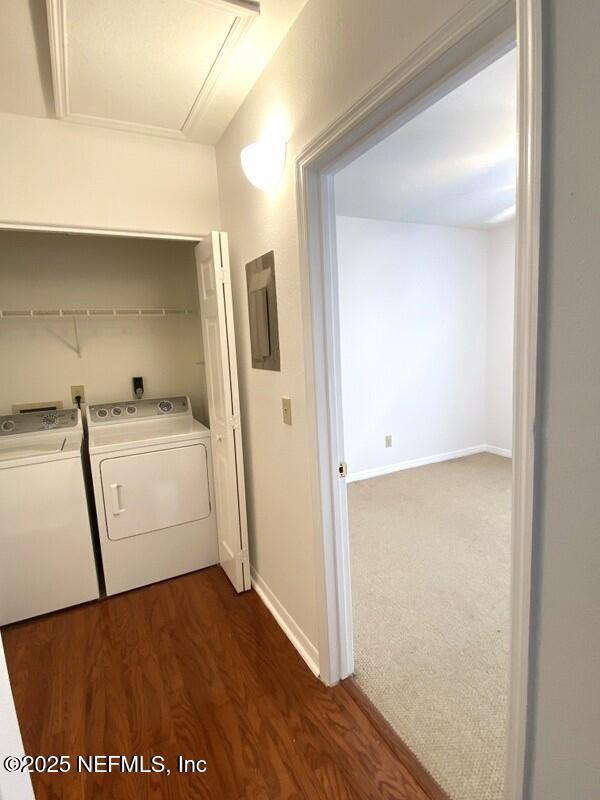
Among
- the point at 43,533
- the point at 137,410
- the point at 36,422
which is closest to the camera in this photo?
the point at 43,533

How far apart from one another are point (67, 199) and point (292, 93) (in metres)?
1.22

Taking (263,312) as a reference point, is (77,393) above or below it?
below

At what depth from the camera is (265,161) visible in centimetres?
155

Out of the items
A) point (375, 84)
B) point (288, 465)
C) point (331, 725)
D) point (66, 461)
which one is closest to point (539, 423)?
point (375, 84)

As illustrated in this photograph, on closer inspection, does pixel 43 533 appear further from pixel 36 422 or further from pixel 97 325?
pixel 97 325

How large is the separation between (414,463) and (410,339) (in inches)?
50.6

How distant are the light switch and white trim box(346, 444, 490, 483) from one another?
2.33 m

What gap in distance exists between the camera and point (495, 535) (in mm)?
2768

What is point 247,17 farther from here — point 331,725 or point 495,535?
point 495,535

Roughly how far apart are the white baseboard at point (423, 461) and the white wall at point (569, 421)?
10.3 ft

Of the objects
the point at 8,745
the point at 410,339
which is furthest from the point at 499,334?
the point at 8,745

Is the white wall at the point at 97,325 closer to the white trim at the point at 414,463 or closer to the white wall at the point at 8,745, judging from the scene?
the white trim at the point at 414,463

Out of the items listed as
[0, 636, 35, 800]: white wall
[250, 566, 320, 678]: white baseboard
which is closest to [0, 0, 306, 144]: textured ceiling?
[0, 636, 35, 800]: white wall

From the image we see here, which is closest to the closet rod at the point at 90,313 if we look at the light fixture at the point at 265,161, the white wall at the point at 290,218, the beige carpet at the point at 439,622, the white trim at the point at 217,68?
the white wall at the point at 290,218
